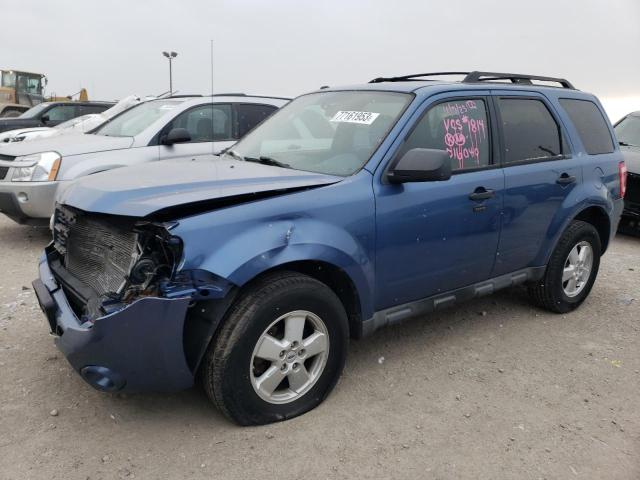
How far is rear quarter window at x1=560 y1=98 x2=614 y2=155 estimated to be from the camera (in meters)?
4.52

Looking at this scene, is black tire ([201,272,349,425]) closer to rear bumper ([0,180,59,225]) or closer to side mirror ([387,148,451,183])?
side mirror ([387,148,451,183])

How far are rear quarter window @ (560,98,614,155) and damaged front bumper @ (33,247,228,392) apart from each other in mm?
3437

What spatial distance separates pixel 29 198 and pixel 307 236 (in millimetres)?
4366

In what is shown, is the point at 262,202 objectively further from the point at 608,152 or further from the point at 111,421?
the point at 608,152

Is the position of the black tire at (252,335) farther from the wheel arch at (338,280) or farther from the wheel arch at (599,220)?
the wheel arch at (599,220)

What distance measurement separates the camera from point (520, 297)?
5.05 metres

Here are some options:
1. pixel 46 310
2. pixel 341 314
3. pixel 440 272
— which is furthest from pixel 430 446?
pixel 46 310

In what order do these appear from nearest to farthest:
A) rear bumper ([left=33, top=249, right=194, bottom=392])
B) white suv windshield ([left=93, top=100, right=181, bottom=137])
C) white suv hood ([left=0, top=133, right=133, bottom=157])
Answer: rear bumper ([left=33, top=249, right=194, bottom=392]), white suv hood ([left=0, top=133, right=133, bottom=157]), white suv windshield ([left=93, top=100, right=181, bottom=137])

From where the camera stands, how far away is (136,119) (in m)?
7.02

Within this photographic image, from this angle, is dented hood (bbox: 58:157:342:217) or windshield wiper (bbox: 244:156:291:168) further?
windshield wiper (bbox: 244:156:291:168)

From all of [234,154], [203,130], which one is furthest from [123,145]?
[234,154]

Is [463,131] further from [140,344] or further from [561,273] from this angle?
[140,344]

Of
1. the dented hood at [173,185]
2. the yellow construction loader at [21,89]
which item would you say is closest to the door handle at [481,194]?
the dented hood at [173,185]

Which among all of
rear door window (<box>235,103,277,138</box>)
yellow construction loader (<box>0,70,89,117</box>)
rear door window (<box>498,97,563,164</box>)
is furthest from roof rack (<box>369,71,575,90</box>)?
yellow construction loader (<box>0,70,89,117</box>)
